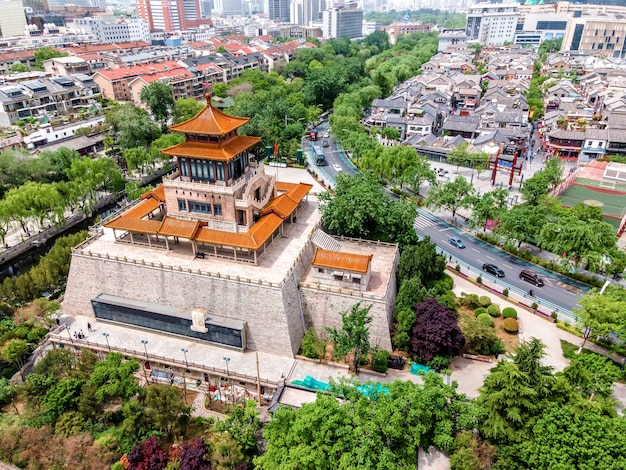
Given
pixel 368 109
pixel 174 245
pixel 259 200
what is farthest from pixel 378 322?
pixel 368 109

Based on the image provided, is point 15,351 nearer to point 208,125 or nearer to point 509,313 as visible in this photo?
point 208,125

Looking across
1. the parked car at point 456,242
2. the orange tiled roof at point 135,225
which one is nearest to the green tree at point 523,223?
the parked car at point 456,242

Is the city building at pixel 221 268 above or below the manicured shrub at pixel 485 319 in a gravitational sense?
above

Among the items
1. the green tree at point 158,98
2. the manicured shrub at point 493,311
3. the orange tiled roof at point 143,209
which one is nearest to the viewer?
the manicured shrub at point 493,311

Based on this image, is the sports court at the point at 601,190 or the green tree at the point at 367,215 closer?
the green tree at the point at 367,215

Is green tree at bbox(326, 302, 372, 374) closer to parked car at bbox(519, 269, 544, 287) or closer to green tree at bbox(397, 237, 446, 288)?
green tree at bbox(397, 237, 446, 288)

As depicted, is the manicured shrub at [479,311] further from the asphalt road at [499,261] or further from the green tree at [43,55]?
the green tree at [43,55]

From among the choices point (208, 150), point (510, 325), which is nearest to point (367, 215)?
point (510, 325)

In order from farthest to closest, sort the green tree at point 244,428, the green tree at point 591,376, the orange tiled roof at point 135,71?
the orange tiled roof at point 135,71
the green tree at point 591,376
the green tree at point 244,428
